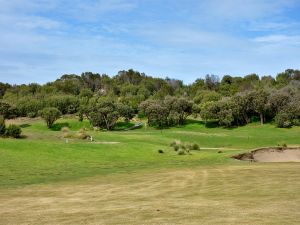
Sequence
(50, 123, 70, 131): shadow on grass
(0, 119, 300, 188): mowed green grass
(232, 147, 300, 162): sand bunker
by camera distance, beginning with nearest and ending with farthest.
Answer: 1. (0, 119, 300, 188): mowed green grass
2. (232, 147, 300, 162): sand bunker
3. (50, 123, 70, 131): shadow on grass

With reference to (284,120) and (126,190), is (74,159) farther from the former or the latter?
(284,120)

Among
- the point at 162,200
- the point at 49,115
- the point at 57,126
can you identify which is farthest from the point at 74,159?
the point at 57,126

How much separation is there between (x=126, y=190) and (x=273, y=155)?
99.0 feet

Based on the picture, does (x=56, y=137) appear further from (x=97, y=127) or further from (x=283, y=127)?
(x=283, y=127)

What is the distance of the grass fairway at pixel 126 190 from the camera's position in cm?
1484

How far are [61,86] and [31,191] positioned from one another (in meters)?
173

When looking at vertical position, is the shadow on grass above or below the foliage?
below

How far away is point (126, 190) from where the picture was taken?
2377cm

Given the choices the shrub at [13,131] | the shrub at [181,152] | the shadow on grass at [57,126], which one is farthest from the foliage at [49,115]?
the shrub at [181,152]

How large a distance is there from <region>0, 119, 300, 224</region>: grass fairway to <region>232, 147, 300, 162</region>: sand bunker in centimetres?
343

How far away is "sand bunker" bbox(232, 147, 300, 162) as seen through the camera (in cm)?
4719

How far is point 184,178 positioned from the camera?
28.7m

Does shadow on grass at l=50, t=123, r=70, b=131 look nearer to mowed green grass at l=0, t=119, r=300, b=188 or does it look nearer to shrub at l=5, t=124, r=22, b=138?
mowed green grass at l=0, t=119, r=300, b=188

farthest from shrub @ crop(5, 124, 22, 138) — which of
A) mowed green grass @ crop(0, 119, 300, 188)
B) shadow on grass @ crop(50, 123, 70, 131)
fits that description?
shadow on grass @ crop(50, 123, 70, 131)
